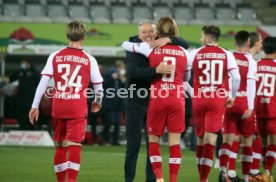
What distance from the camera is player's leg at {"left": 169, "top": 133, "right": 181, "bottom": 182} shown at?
9.58 meters

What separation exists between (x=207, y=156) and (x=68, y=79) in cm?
217

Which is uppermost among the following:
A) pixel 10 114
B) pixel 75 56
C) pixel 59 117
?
pixel 75 56

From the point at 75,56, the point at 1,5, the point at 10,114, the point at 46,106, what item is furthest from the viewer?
the point at 1,5

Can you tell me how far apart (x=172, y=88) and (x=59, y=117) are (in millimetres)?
1424

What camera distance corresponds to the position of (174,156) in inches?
380

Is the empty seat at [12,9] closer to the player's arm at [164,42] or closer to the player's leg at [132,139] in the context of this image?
the player's leg at [132,139]

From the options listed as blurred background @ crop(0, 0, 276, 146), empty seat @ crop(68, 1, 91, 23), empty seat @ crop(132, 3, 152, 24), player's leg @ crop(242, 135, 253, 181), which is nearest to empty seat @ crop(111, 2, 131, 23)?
Result: blurred background @ crop(0, 0, 276, 146)

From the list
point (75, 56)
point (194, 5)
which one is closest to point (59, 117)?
point (75, 56)

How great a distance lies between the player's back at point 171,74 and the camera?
9.74m

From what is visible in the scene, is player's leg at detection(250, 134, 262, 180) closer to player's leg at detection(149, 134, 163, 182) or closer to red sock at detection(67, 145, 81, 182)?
player's leg at detection(149, 134, 163, 182)

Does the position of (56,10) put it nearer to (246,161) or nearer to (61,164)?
(246,161)

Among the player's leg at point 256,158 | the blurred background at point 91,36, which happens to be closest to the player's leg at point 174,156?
the player's leg at point 256,158

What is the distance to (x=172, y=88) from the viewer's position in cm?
976

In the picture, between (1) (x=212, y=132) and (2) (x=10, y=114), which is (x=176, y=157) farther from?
(2) (x=10, y=114)
